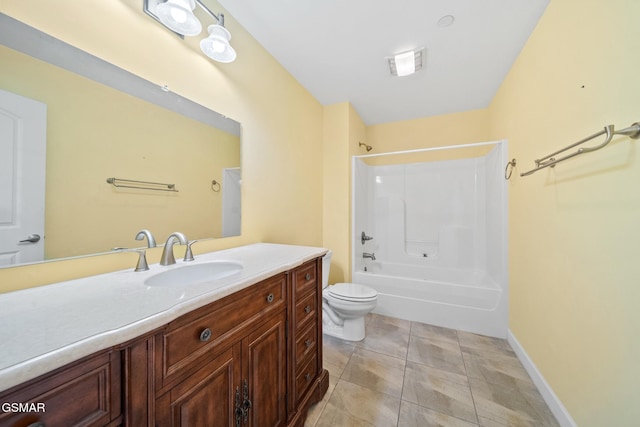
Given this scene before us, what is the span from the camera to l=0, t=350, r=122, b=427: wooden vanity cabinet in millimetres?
375

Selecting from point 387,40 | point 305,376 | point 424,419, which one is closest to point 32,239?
point 305,376

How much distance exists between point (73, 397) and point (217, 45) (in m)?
1.50

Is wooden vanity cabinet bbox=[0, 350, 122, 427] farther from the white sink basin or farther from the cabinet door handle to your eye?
the white sink basin

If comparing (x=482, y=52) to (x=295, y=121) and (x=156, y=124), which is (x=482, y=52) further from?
(x=156, y=124)

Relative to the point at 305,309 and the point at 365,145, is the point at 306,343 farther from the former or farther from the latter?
the point at 365,145

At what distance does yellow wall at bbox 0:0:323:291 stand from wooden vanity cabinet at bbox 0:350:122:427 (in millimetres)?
572

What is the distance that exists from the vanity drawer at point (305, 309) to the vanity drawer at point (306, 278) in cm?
5

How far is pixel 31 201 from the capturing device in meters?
0.75

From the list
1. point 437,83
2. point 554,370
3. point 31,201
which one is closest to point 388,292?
point 554,370

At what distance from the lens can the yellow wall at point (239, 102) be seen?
0.83 m

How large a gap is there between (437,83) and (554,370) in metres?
2.42

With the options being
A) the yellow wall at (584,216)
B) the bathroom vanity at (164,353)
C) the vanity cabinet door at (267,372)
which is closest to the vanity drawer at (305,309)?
the bathroom vanity at (164,353)

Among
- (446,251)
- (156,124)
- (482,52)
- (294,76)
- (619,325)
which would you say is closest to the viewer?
(619,325)

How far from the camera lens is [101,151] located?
2.97 feet
